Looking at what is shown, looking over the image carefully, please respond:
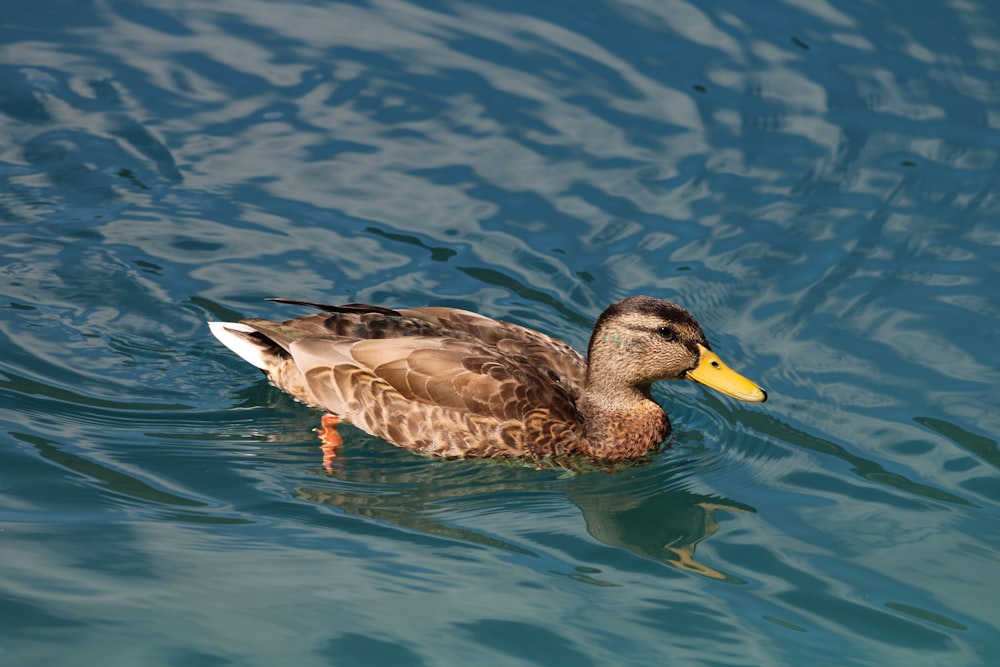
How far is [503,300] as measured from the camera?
9.70 meters

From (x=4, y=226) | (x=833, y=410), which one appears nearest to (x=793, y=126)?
(x=833, y=410)

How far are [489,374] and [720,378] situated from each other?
54.7 inches

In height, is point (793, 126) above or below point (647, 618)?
above

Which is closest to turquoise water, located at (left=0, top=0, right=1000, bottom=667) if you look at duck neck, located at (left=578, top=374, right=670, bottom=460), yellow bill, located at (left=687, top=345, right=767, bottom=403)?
duck neck, located at (left=578, top=374, right=670, bottom=460)

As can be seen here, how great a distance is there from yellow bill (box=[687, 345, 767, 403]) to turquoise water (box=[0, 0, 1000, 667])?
1.44 feet

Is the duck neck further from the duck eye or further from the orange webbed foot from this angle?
the orange webbed foot

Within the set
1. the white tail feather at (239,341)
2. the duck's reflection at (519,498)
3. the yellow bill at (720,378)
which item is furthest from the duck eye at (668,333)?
the white tail feather at (239,341)

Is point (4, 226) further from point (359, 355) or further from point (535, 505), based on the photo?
point (535, 505)

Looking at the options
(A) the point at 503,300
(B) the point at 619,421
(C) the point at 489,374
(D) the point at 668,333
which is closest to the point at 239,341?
(C) the point at 489,374

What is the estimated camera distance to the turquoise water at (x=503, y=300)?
6.26 meters

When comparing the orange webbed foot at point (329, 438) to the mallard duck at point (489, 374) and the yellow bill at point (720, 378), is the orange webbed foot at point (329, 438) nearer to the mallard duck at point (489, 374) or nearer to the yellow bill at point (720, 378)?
the mallard duck at point (489, 374)

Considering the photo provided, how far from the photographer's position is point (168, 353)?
8938 millimetres

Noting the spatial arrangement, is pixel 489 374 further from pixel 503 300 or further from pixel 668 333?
pixel 503 300

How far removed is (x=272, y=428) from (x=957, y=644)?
13.8 ft
